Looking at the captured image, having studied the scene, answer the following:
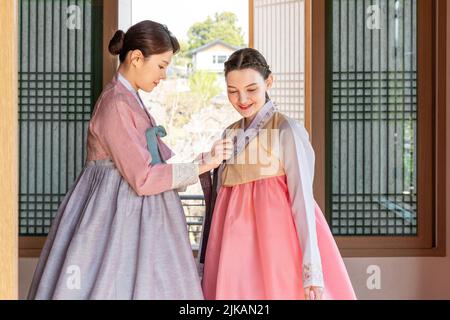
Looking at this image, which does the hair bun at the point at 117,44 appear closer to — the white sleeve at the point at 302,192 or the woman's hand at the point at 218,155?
the woman's hand at the point at 218,155

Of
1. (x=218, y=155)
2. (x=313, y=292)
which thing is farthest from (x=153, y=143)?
(x=313, y=292)

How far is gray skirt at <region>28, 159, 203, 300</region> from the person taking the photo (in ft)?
6.81

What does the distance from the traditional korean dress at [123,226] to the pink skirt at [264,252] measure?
0.42 ft

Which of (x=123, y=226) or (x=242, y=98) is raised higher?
(x=242, y=98)

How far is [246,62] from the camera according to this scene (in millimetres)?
2223

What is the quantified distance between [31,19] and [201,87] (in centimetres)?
409

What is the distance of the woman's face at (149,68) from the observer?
7.20 ft

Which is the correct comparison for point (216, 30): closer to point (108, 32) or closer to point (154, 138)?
point (108, 32)

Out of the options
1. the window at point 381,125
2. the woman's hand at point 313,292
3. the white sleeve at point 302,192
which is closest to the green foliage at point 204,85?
the window at point 381,125

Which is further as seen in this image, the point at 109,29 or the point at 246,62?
the point at 109,29

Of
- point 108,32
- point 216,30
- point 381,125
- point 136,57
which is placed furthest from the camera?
point 216,30

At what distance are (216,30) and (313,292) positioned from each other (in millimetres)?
5666

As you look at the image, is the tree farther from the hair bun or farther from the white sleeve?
the white sleeve

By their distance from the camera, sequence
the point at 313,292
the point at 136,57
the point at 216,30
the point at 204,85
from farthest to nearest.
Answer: the point at 216,30 < the point at 204,85 < the point at 136,57 < the point at 313,292
